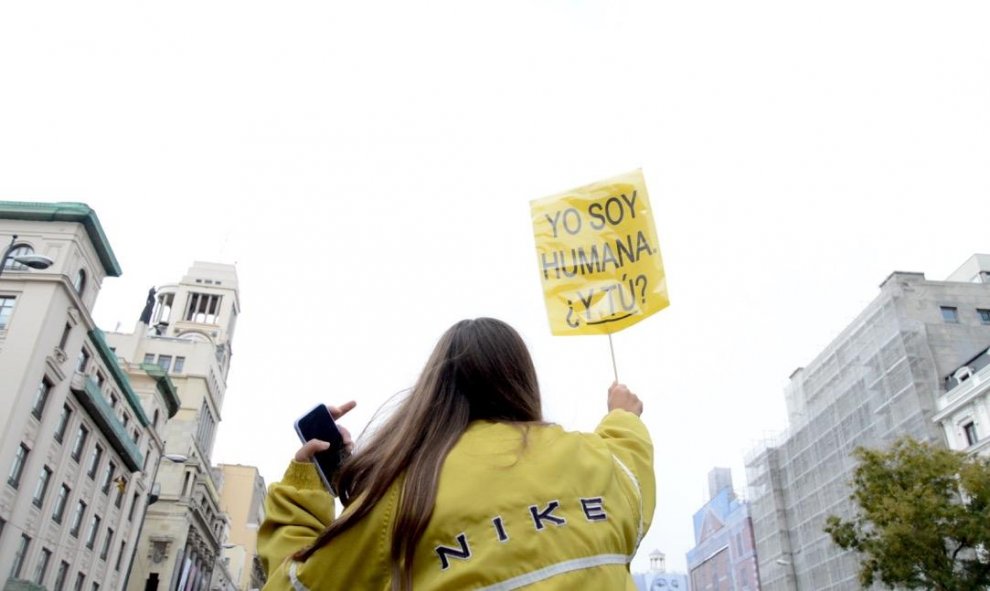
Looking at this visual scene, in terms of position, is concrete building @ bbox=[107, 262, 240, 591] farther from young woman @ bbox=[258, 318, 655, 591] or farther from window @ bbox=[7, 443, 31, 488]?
young woman @ bbox=[258, 318, 655, 591]

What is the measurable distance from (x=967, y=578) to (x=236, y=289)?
67.0m

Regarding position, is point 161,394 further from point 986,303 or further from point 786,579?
point 986,303

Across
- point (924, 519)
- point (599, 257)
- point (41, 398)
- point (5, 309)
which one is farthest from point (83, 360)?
point (599, 257)

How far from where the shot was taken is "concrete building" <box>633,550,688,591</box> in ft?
404

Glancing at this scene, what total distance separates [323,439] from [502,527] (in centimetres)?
76

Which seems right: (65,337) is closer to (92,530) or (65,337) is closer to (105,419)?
(105,419)

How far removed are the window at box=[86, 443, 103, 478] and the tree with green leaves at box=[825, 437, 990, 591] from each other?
31.3 metres

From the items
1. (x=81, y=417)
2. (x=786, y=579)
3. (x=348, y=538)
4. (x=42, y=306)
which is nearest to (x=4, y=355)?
(x=42, y=306)

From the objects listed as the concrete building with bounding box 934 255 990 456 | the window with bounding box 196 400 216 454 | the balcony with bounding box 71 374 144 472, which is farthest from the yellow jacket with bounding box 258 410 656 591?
the window with bounding box 196 400 216 454

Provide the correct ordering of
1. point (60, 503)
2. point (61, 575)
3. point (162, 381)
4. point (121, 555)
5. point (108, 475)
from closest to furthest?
point (60, 503) < point (61, 575) < point (108, 475) < point (121, 555) < point (162, 381)

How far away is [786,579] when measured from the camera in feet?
146

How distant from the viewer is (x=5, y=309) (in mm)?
30672

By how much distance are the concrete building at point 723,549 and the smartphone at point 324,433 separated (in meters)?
64.5

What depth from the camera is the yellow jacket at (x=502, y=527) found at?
2014mm
